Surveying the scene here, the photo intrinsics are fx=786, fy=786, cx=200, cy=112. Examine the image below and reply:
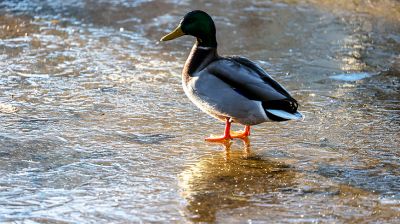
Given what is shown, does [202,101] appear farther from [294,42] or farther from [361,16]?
[361,16]

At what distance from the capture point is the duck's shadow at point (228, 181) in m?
3.97

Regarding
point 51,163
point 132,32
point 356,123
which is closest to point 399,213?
point 356,123

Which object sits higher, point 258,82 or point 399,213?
point 258,82

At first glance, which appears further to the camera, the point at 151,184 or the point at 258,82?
the point at 258,82

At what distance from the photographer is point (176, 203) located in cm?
399

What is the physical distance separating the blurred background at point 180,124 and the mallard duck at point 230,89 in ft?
0.73

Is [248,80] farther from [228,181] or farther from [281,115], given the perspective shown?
[228,181]

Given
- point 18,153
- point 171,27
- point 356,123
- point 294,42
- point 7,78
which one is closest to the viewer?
point 18,153

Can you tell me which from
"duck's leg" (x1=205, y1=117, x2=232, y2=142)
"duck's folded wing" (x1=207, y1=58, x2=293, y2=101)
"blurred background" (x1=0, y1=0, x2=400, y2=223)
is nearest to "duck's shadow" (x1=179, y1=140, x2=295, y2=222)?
"blurred background" (x1=0, y1=0, x2=400, y2=223)

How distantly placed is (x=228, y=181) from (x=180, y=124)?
1137 mm

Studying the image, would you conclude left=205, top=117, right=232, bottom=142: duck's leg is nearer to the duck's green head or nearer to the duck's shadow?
the duck's shadow

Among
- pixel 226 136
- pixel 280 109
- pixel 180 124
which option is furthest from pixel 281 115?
pixel 180 124

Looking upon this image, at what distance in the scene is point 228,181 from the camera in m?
4.32

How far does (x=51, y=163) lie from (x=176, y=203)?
0.92 metres
